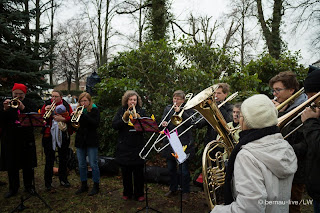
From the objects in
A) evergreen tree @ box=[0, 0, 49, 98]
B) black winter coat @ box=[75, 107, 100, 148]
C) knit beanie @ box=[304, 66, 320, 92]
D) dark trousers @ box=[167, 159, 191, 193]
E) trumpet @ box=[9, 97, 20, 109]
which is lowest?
dark trousers @ box=[167, 159, 191, 193]

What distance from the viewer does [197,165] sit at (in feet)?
18.3

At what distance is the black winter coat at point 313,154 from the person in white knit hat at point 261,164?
1.66 ft

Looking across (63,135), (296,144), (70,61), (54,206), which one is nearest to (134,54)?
(63,135)

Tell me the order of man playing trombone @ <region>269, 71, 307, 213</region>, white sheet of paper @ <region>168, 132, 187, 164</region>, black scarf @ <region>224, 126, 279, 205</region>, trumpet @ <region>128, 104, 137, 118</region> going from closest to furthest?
black scarf @ <region>224, 126, 279, 205</region> < man playing trombone @ <region>269, 71, 307, 213</region> < white sheet of paper @ <region>168, 132, 187, 164</region> < trumpet @ <region>128, 104, 137, 118</region>

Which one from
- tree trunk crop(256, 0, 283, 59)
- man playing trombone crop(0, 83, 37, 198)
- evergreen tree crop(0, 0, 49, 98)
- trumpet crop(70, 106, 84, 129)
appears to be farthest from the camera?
tree trunk crop(256, 0, 283, 59)

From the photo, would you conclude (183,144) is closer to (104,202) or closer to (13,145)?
(104,202)

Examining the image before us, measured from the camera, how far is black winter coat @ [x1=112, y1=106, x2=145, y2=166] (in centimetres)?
396

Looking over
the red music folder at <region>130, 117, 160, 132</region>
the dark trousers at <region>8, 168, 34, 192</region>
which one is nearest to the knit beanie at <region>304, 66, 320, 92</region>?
the red music folder at <region>130, 117, 160, 132</region>

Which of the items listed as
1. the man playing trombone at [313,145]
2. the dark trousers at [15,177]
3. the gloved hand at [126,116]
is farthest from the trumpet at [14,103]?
the man playing trombone at [313,145]

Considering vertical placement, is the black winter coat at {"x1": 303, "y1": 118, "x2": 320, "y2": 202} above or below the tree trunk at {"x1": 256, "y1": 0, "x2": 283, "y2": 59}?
below

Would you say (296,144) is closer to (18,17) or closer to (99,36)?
(18,17)

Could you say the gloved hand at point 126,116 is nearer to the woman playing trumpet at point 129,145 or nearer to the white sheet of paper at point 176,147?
the woman playing trumpet at point 129,145

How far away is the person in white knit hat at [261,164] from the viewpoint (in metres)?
1.50

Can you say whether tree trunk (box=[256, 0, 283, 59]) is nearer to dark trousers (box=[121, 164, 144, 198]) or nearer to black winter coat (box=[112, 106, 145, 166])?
black winter coat (box=[112, 106, 145, 166])
